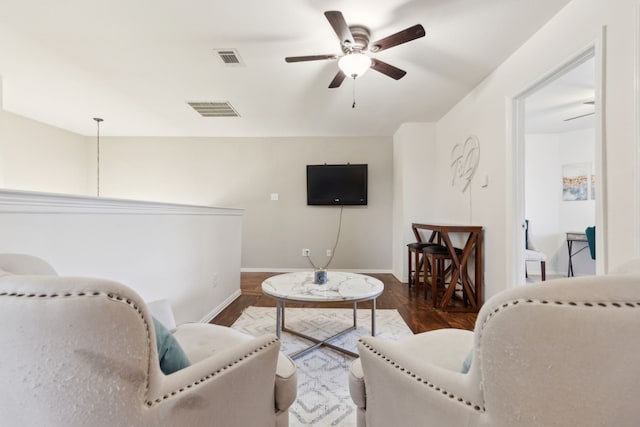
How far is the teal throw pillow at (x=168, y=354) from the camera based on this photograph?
2.31 feet

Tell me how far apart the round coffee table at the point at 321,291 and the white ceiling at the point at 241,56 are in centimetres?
177

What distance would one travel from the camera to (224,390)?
26.8 inches

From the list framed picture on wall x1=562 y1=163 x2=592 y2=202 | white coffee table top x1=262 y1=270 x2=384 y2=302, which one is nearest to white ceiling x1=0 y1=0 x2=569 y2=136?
white coffee table top x1=262 y1=270 x2=384 y2=302

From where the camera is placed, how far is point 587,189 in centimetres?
391

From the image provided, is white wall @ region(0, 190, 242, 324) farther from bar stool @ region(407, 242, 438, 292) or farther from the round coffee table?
bar stool @ region(407, 242, 438, 292)

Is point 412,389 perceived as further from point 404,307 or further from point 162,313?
point 404,307

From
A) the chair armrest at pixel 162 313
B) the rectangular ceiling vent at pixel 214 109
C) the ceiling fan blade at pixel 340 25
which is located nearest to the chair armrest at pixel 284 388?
the chair armrest at pixel 162 313

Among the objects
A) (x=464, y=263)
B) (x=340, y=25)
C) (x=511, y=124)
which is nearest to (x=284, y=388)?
(x=340, y=25)

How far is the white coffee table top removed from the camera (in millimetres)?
1573

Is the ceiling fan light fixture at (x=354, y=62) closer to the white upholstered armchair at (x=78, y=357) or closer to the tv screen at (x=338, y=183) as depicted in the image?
the white upholstered armchair at (x=78, y=357)

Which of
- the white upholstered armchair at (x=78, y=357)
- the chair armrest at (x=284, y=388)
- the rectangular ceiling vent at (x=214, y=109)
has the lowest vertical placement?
the chair armrest at (x=284, y=388)

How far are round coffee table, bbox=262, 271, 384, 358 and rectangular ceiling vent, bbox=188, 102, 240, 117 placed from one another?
231 centimetres

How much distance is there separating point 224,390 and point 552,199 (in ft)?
16.9

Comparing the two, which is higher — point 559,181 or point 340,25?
point 340,25
